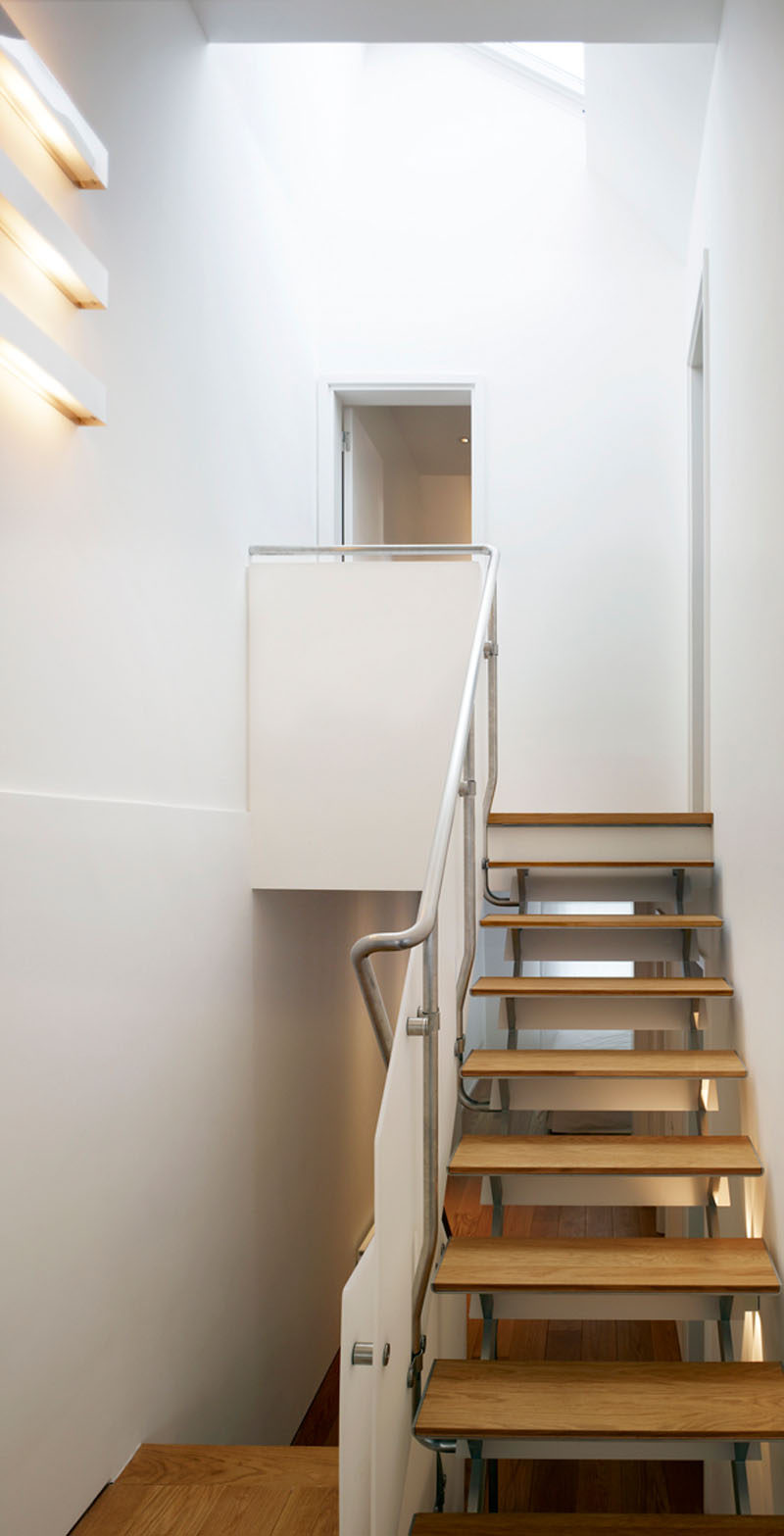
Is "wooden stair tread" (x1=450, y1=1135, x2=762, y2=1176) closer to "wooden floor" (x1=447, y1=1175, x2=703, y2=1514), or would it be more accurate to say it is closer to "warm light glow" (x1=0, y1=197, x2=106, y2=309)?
"wooden floor" (x1=447, y1=1175, x2=703, y2=1514)

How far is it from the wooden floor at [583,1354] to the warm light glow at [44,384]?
1978 millimetres

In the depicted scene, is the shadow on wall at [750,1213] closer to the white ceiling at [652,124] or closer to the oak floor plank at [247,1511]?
the oak floor plank at [247,1511]

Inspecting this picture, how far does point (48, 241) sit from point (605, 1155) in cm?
223

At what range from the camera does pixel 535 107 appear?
593 centimetres

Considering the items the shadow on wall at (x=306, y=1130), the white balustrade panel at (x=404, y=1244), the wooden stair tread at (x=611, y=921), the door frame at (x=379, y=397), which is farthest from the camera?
the door frame at (x=379, y=397)

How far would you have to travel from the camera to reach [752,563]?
3.20 m

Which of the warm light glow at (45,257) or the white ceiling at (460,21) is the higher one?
the white ceiling at (460,21)

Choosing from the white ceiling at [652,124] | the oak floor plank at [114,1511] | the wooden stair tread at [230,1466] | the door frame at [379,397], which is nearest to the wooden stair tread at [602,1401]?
the wooden stair tread at [230,1466]

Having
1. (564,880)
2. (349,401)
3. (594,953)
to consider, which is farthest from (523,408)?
(594,953)

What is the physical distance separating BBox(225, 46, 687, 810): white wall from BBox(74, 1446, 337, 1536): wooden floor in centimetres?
344

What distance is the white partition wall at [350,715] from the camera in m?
4.09

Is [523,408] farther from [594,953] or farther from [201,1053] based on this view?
[201,1053]

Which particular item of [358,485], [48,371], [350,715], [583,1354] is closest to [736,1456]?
[48,371]

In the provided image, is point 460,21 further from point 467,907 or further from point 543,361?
point 467,907
